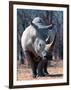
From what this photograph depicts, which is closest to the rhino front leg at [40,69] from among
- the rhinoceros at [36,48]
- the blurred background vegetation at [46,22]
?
the rhinoceros at [36,48]

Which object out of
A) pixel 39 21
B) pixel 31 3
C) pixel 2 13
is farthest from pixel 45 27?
pixel 2 13

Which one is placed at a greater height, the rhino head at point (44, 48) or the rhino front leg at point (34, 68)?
the rhino head at point (44, 48)

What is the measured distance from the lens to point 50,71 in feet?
7.93

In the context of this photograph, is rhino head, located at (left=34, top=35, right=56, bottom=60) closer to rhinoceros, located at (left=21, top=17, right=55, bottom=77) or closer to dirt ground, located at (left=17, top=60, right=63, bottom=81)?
rhinoceros, located at (left=21, top=17, right=55, bottom=77)

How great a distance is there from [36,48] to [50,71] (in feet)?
0.96

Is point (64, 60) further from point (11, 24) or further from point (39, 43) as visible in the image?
point (11, 24)

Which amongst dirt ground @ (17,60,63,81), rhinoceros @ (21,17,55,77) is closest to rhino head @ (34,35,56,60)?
rhinoceros @ (21,17,55,77)

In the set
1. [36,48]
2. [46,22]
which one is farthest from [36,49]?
[46,22]

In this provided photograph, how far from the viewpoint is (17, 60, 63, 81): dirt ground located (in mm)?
2308

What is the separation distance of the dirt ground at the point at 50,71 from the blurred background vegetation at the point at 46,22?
66 mm

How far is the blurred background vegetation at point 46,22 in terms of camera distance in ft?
7.59

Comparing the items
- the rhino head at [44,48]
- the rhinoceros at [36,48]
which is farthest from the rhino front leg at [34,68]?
the rhino head at [44,48]

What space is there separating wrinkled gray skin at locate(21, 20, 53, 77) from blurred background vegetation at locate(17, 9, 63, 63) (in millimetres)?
53

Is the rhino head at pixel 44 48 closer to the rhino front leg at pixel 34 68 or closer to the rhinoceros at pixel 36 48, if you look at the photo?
the rhinoceros at pixel 36 48
